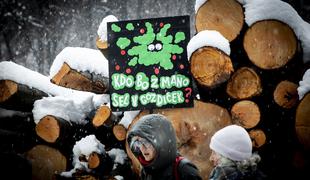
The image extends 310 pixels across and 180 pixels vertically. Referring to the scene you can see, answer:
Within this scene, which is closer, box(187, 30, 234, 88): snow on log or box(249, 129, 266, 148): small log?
box(187, 30, 234, 88): snow on log

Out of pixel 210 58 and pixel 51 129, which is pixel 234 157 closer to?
pixel 210 58

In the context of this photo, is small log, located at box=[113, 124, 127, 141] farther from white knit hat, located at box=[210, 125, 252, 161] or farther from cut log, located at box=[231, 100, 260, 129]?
white knit hat, located at box=[210, 125, 252, 161]

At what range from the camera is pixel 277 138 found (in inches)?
208

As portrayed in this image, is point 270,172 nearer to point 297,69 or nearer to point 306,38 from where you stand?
point 297,69

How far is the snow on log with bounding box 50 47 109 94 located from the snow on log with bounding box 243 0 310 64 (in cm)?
210

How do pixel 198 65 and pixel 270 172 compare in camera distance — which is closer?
pixel 198 65

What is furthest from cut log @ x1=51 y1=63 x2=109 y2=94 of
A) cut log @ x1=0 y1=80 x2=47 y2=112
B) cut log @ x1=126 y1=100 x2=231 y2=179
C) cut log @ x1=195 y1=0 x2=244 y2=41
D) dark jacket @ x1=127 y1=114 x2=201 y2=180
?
dark jacket @ x1=127 y1=114 x2=201 y2=180

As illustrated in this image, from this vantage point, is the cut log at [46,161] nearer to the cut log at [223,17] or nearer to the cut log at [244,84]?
the cut log at [244,84]

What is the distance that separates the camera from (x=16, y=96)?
18.2 ft

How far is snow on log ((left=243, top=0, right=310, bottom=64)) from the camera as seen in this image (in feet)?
16.2

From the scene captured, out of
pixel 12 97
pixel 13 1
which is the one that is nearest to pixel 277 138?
pixel 12 97

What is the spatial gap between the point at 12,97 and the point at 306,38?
370 cm

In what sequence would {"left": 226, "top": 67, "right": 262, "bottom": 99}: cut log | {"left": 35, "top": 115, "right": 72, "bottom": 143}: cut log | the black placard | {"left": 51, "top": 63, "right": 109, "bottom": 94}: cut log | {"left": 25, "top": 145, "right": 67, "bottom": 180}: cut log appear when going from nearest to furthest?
1. {"left": 226, "top": 67, "right": 262, "bottom": 99}: cut log
2. the black placard
3. {"left": 51, "top": 63, "right": 109, "bottom": 94}: cut log
4. {"left": 35, "top": 115, "right": 72, "bottom": 143}: cut log
5. {"left": 25, "top": 145, "right": 67, "bottom": 180}: cut log

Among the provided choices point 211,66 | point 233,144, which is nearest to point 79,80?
point 211,66
